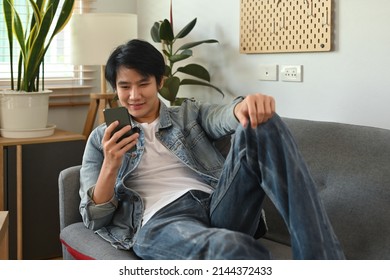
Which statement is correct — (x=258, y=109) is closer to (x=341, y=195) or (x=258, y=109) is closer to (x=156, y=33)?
(x=341, y=195)

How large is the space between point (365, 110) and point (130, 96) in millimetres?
830

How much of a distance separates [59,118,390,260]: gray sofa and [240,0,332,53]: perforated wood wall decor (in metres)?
0.43

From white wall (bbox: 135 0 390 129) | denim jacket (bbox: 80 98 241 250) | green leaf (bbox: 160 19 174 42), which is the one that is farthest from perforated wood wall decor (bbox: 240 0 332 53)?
denim jacket (bbox: 80 98 241 250)

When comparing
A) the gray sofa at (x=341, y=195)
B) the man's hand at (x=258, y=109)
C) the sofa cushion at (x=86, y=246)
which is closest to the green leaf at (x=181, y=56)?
the gray sofa at (x=341, y=195)

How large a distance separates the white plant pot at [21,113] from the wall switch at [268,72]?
945 millimetres

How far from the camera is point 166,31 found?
2.69 meters

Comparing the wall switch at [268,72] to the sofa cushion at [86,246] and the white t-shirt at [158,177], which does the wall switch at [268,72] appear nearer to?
the white t-shirt at [158,177]

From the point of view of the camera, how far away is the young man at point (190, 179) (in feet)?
4.43

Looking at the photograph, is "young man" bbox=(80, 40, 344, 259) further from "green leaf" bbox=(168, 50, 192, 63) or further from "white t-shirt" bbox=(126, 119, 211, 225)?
"green leaf" bbox=(168, 50, 192, 63)

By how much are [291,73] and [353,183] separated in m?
0.76

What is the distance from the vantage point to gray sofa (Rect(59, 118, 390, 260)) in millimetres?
1620

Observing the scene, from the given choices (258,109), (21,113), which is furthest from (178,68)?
(258,109)

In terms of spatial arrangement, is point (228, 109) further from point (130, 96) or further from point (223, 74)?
point (223, 74)

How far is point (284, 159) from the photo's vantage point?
137 centimetres
